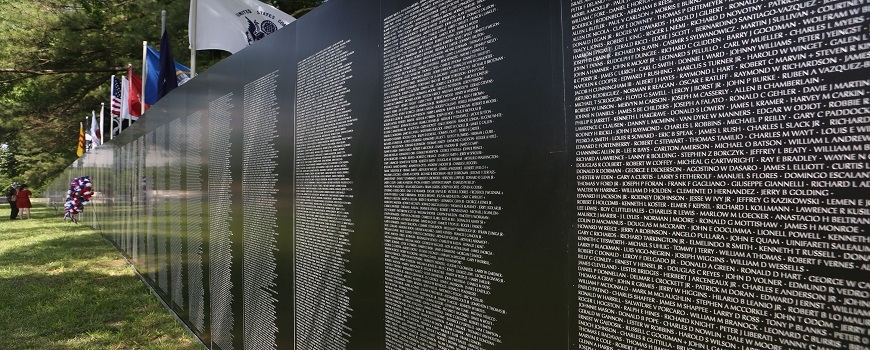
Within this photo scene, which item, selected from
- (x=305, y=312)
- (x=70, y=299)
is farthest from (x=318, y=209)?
(x=70, y=299)

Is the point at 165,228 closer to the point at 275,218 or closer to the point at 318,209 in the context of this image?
the point at 275,218

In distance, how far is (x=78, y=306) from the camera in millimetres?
8617

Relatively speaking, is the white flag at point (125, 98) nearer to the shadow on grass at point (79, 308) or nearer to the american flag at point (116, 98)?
the american flag at point (116, 98)

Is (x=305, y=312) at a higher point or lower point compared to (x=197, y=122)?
lower

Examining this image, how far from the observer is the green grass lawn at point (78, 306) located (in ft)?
22.5

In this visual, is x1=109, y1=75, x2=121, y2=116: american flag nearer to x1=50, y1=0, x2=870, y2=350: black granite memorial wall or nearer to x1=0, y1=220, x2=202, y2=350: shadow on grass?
x1=0, y1=220, x2=202, y2=350: shadow on grass

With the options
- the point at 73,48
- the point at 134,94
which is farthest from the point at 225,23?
the point at 73,48

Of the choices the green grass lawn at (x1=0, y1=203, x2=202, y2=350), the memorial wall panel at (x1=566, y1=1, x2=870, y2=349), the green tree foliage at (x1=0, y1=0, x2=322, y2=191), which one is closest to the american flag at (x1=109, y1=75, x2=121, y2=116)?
the green tree foliage at (x1=0, y1=0, x2=322, y2=191)

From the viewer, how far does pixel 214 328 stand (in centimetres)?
599

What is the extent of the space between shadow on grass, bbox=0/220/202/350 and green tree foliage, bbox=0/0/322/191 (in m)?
5.53

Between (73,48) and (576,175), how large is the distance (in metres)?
19.3

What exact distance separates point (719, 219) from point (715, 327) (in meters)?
0.32

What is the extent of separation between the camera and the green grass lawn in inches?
270

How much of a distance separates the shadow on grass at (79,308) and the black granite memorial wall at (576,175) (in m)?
3.67
